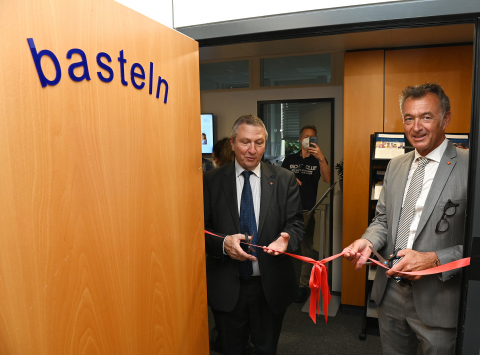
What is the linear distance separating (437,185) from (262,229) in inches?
37.3

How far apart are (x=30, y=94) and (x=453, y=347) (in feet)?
6.65

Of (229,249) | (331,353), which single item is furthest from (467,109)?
(229,249)

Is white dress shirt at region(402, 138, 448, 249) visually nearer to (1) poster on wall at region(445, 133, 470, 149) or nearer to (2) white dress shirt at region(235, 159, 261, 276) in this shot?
(2) white dress shirt at region(235, 159, 261, 276)

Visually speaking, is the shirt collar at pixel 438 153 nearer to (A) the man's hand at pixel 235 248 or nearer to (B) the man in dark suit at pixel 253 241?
(B) the man in dark suit at pixel 253 241

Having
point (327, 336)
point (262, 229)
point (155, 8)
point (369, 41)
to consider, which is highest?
point (369, 41)

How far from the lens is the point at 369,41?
3244mm

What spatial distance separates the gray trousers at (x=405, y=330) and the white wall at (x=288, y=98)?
2310 millimetres

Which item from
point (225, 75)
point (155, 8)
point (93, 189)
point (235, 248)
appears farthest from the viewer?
point (225, 75)

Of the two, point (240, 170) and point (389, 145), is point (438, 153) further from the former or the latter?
point (389, 145)

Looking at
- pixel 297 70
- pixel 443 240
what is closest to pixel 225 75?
pixel 297 70

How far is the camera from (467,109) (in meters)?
3.31

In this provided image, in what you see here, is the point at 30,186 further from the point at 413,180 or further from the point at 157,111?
the point at 413,180

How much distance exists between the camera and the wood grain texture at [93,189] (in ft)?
3.06

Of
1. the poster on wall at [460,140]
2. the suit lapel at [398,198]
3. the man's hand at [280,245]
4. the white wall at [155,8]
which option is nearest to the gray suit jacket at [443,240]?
Result: the suit lapel at [398,198]
